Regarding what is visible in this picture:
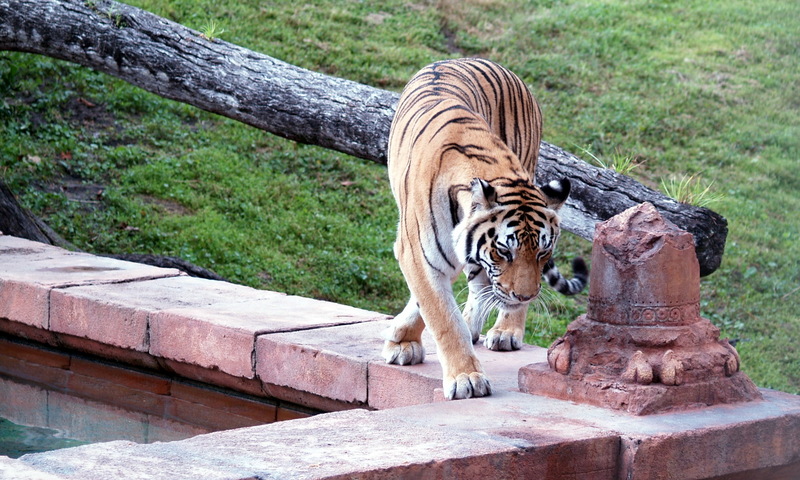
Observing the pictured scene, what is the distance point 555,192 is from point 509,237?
0.32 meters

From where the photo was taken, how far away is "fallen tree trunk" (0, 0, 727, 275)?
5.85 meters

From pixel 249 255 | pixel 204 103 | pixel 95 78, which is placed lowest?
pixel 249 255

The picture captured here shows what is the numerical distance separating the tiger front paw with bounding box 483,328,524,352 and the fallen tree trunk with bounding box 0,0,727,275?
1359 mm

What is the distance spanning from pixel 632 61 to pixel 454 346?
1089cm

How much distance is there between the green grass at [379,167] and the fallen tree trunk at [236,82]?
57cm

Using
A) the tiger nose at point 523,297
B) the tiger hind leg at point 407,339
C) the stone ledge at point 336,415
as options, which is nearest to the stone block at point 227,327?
the stone ledge at point 336,415

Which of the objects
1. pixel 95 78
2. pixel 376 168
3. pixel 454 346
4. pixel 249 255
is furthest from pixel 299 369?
pixel 95 78

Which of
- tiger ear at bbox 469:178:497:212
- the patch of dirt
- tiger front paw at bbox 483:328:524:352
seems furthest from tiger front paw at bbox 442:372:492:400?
the patch of dirt

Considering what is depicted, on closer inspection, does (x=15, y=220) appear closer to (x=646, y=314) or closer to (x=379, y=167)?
(x=379, y=167)

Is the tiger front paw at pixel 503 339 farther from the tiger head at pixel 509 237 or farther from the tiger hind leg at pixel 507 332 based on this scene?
the tiger head at pixel 509 237

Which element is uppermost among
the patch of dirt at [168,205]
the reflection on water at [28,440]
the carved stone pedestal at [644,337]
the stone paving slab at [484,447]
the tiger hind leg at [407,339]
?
the carved stone pedestal at [644,337]

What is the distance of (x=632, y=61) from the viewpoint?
13.8 m

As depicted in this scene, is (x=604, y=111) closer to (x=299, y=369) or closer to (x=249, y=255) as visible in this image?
(x=249, y=255)

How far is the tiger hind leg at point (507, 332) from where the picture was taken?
464cm
